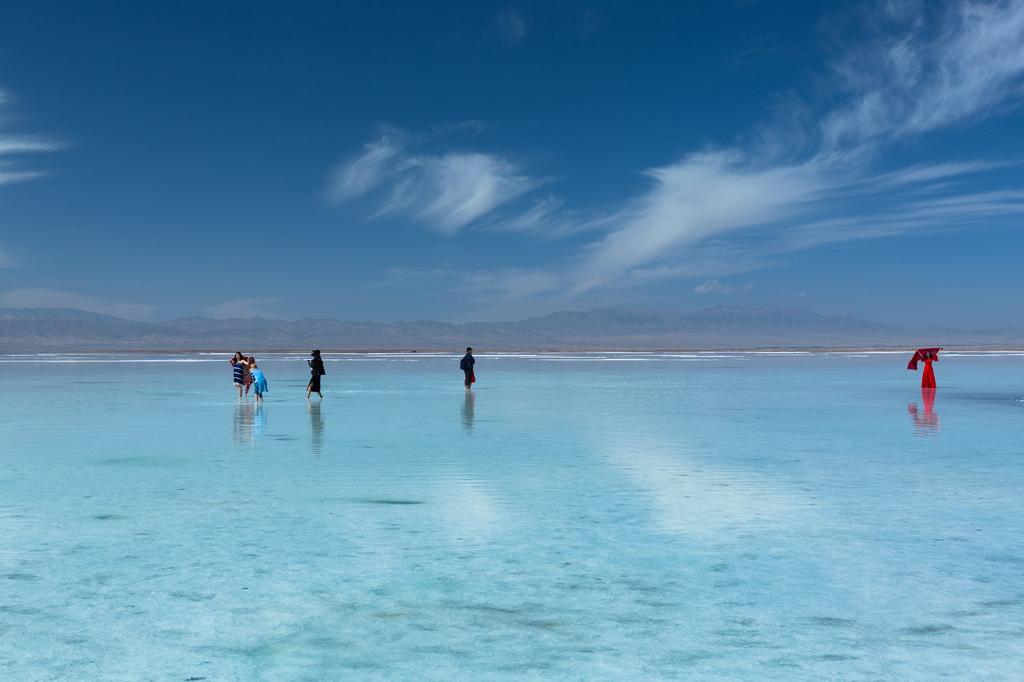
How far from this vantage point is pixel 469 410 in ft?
77.0

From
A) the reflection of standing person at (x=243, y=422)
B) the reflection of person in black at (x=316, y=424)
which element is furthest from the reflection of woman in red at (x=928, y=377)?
the reflection of standing person at (x=243, y=422)

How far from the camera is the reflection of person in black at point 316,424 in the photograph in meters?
16.0

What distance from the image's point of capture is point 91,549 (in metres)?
8.27

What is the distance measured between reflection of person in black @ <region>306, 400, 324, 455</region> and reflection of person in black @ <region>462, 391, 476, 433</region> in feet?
9.79

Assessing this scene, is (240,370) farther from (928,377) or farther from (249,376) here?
(928,377)

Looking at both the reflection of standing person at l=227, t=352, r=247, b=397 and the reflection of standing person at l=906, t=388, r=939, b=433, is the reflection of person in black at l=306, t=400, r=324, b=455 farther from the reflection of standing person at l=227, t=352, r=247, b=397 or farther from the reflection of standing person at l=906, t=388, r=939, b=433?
the reflection of standing person at l=906, t=388, r=939, b=433

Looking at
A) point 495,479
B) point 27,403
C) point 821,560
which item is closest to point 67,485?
point 495,479

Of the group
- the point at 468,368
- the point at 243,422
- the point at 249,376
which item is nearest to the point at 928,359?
the point at 468,368

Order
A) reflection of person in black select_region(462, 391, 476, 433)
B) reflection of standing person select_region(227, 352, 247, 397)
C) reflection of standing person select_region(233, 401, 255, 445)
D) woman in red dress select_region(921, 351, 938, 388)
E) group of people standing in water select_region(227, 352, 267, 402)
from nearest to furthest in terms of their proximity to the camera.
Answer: reflection of standing person select_region(233, 401, 255, 445) < reflection of person in black select_region(462, 391, 476, 433) < group of people standing in water select_region(227, 352, 267, 402) < reflection of standing person select_region(227, 352, 247, 397) < woman in red dress select_region(921, 351, 938, 388)

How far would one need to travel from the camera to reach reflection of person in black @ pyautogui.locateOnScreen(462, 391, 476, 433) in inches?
776

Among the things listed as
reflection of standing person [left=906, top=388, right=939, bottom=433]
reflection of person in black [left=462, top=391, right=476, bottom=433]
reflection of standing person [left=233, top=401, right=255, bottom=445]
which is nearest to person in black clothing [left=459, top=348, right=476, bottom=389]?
reflection of person in black [left=462, top=391, right=476, bottom=433]

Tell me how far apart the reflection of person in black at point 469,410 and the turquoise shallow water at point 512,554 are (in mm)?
1626

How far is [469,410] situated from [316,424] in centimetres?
473

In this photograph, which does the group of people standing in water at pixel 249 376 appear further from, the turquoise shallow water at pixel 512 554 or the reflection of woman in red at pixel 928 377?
the reflection of woman in red at pixel 928 377
